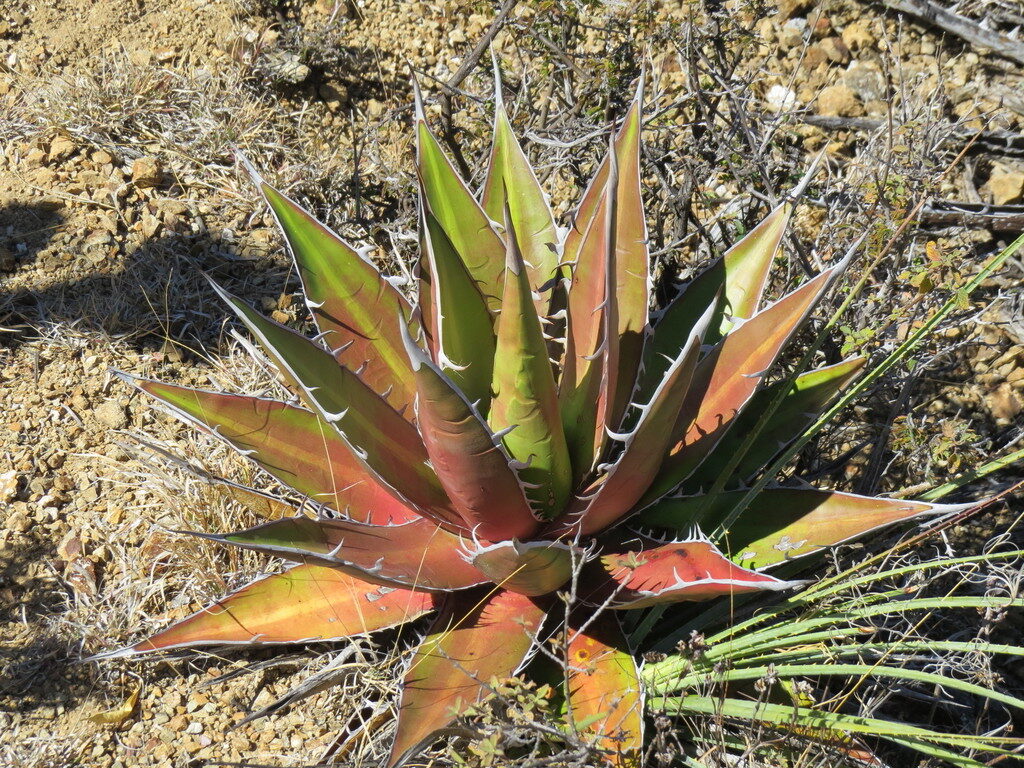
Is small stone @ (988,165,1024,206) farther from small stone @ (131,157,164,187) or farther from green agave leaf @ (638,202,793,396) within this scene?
small stone @ (131,157,164,187)

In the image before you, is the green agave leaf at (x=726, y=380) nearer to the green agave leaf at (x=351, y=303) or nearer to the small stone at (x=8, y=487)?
the green agave leaf at (x=351, y=303)

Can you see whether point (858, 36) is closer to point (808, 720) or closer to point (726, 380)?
point (726, 380)

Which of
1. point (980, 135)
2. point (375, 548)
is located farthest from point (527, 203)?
point (980, 135)

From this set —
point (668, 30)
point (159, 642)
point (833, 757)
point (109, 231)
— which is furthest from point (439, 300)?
point (109, 231)

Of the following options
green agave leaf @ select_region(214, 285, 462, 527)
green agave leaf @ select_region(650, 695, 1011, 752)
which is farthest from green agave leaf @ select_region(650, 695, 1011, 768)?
green agave leaf @ select_region(214, 285, 462, 527)

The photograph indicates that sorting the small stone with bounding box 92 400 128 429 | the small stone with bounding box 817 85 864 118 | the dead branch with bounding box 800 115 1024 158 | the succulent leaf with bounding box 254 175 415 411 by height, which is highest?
the small stone with bounding box 817 85 864 118
